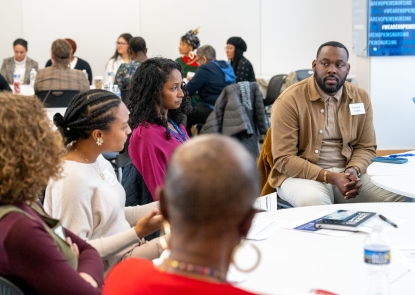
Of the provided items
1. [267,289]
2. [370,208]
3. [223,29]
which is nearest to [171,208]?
[267,289]

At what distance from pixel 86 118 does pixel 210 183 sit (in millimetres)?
1591

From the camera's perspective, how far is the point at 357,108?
12.9ft

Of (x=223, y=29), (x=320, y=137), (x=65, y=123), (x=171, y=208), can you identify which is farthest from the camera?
(x=223, y=29)

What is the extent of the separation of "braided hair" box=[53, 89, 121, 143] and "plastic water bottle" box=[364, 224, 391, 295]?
1187mm

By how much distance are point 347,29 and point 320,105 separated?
22.0 feet

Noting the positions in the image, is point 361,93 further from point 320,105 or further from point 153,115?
point 153,115

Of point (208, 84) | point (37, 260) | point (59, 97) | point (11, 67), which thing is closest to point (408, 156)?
point (37, 260)

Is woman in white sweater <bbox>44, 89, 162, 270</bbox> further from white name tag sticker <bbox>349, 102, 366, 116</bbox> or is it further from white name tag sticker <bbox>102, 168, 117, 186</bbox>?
white name tag sticker <bbox>349, 102, 366, 116</bbox>

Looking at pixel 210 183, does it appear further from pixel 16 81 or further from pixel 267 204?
pixel 16 81

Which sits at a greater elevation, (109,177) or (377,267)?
(109,177)

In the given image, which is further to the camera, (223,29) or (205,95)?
(223,29)

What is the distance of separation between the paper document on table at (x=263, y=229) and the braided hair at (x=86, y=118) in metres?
0.69

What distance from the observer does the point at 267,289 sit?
1.77 meters

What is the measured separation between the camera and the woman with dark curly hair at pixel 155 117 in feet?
10.6
